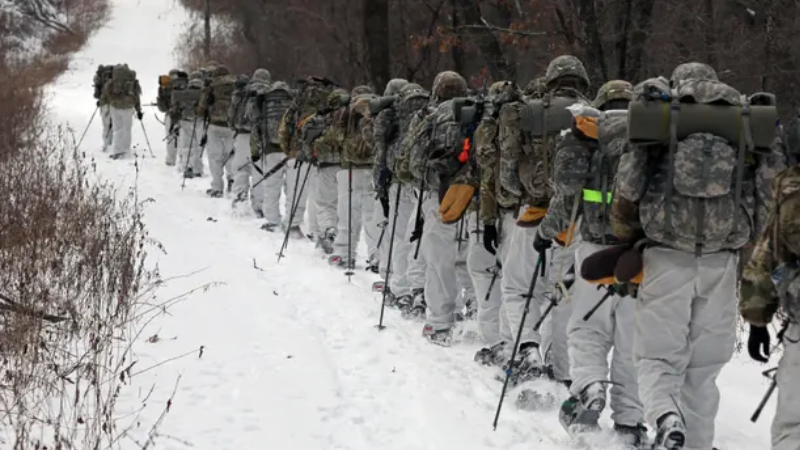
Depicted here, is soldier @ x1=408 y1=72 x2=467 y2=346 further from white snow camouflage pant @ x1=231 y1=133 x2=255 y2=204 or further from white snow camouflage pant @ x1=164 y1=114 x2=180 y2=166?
white snow camouflage pant @ x1=164 y1=114 x2=180 y2=166

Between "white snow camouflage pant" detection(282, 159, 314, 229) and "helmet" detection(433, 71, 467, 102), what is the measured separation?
4187 millimetres

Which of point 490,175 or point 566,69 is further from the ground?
point 566,69

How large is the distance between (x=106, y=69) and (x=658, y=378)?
18.6 m

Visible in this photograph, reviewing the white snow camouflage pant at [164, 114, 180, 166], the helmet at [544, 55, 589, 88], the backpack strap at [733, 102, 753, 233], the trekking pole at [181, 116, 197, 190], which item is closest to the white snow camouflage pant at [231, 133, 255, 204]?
the trekking pole at [181, 116, 197, 190]

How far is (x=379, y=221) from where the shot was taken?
9.92 meters

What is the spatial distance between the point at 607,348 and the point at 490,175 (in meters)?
1.76

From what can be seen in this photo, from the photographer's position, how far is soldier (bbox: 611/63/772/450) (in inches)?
158

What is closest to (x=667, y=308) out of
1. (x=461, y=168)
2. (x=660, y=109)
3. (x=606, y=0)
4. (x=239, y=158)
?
(x=660, y=109)

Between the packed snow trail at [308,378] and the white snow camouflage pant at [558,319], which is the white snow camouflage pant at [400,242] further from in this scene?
the white snow camouflage pant at [558,319]

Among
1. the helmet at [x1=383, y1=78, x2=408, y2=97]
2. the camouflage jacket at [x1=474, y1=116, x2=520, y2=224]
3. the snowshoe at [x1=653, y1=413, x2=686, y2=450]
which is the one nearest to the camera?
the snowshoe at [x1=653, y1=413, x2=686, y2=450]

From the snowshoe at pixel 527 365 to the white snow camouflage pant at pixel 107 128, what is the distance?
16.5 m

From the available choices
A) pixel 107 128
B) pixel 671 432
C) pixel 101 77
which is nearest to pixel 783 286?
pixel 671 432

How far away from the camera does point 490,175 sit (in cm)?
632

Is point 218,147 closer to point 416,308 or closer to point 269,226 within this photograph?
point 269,226
